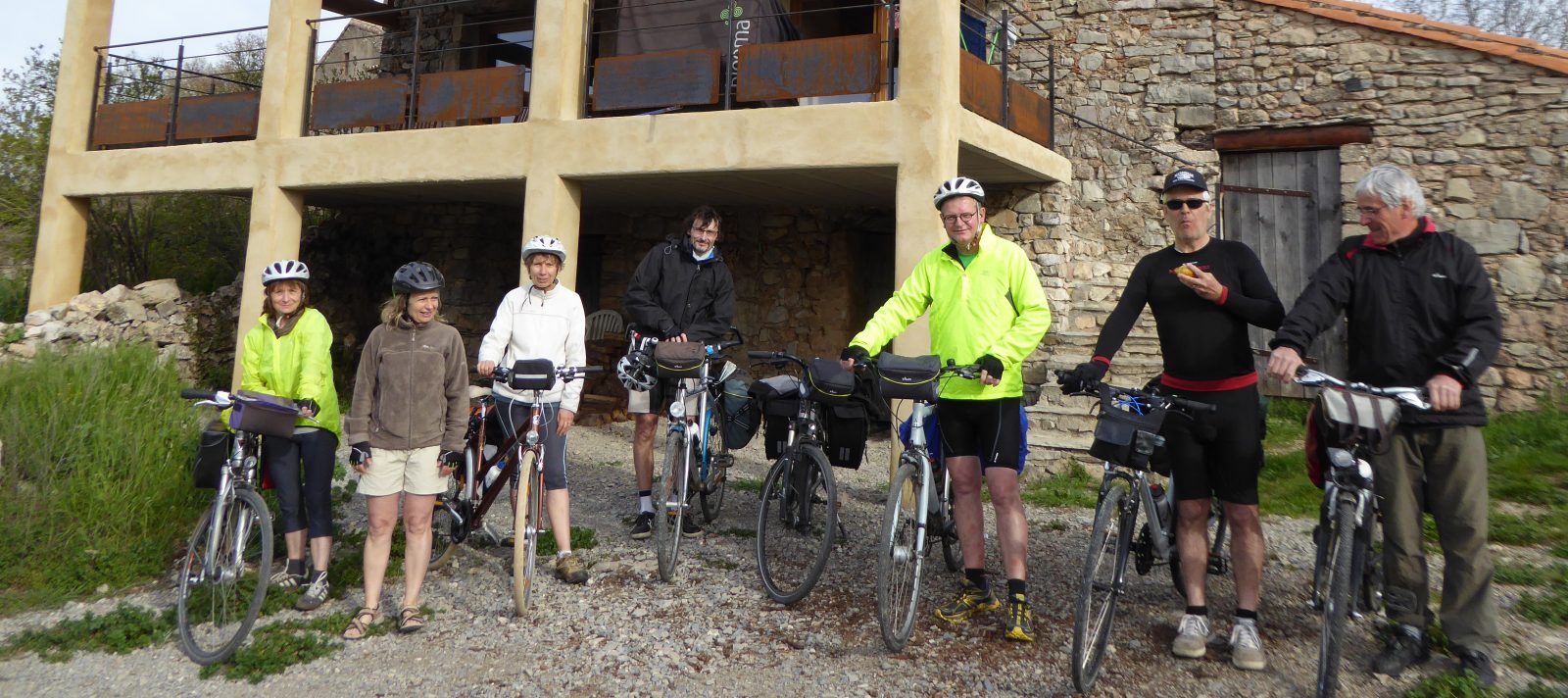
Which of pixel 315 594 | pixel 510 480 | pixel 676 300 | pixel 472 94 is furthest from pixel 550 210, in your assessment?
pixel 315 594

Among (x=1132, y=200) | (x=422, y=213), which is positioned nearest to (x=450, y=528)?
(x=1132, y=200)

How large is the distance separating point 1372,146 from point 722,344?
254 inches

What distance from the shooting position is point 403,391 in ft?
12.2

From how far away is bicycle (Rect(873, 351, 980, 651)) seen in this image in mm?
3318

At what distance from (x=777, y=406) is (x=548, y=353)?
3.83 ft

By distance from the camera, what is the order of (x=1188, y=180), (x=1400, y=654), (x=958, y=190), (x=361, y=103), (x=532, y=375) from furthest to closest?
(x=361, y=103) → (x=532, y=375) → (x=958, y=190) → (x=1188, y=180) → (x=1400, y=654)

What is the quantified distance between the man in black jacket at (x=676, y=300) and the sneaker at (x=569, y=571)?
77 centimetres

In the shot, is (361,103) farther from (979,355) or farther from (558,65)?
(979,355)

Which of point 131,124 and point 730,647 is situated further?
point 131,124

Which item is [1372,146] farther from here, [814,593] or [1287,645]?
[814,593]

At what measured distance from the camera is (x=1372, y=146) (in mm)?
7805

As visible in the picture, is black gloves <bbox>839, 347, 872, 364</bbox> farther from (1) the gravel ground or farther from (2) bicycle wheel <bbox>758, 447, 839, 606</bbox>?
(1) the gravel ground

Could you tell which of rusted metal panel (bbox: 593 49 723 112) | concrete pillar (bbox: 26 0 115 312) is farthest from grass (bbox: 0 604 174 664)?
concrete pillar (bbox: 26 0 115 312)

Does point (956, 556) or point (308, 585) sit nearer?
point (308, 585)
